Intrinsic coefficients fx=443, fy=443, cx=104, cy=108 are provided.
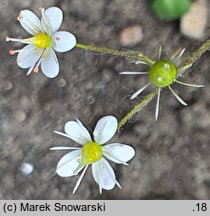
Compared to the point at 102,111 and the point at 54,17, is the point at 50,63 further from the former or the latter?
the point at 102,111

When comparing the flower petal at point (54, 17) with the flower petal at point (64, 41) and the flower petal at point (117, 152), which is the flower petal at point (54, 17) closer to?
the flower petal at point (64, 41)

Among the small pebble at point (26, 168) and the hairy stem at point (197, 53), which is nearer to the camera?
the hairy stem at point (197, 53)

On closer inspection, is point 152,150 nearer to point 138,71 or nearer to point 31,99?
point 138,71

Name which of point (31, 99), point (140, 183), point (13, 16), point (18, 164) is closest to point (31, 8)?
point (13, 16)

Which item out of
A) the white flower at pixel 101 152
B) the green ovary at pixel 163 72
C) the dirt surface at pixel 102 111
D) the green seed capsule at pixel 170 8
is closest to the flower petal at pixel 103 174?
the white flower at pixel 101 152

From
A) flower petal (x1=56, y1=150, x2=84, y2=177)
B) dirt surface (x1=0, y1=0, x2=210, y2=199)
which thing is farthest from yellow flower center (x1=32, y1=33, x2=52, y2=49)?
flower petal (x1=56, y1=150, x2=84, y2=177)
